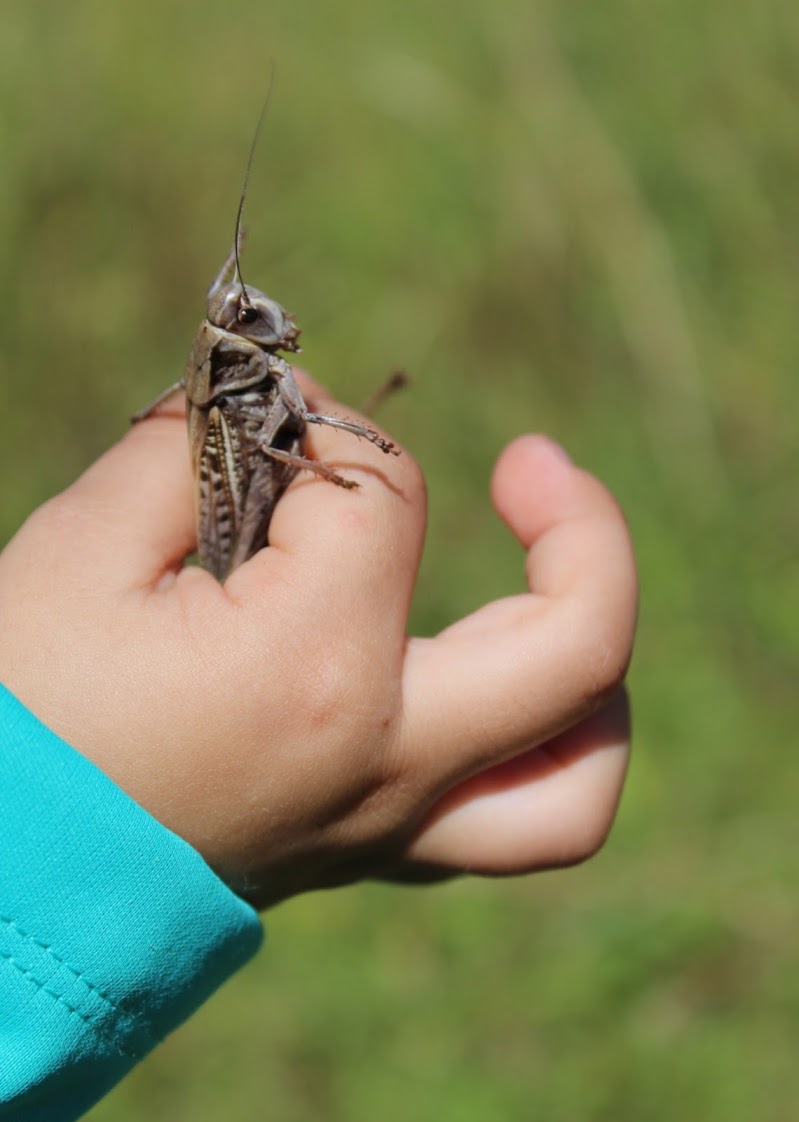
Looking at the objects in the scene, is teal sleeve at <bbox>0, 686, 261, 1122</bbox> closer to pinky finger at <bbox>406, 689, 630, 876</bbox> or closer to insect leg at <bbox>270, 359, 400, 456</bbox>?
pinky finger at <bbox>406, 689, 630, 876</bbox>

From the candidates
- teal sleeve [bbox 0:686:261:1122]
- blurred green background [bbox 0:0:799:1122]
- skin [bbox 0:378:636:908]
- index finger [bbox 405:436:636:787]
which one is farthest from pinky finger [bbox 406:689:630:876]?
blurred green background [bbox 0:0:799:1122]

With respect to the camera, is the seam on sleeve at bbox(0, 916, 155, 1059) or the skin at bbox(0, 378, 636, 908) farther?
the skin at bbox(0, 378, 636, 908)

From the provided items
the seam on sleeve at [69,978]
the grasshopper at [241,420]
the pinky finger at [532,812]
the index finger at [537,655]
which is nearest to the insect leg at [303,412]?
the grasshopper at [241,420]

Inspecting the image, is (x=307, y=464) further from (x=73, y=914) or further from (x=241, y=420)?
(x=73, y=914)

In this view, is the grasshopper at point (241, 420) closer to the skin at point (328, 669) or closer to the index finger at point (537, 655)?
the skin at point (328, 669)

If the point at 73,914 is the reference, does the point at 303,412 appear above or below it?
above

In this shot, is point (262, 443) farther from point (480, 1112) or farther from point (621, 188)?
point (621, 188)

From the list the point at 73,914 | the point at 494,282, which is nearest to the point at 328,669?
the point at 73,914
